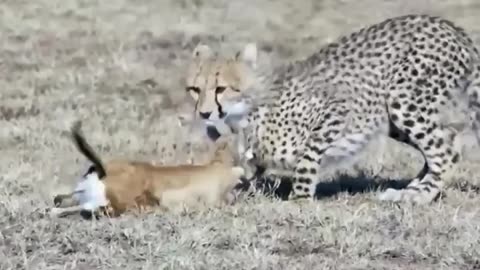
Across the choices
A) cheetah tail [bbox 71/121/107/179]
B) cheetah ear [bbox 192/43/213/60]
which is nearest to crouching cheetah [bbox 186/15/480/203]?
cheetah ear [bbox 192/43/213/60]

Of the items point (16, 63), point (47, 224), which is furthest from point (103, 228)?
point (16, 63)

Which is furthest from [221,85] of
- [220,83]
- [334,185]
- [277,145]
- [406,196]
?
[406,196]

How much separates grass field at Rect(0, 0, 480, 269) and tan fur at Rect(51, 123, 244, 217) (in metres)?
0.14

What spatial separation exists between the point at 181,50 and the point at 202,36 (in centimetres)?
74

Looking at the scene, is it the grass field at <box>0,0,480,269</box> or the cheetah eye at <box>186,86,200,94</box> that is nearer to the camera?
the grass field at <box>0,0,480,269</box>

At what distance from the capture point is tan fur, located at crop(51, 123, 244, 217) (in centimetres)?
643

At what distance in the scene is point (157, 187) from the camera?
655 centimetres

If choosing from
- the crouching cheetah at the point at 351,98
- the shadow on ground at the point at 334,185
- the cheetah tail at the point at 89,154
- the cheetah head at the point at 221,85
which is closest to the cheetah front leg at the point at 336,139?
the crouching cheetah at the point at 351,98

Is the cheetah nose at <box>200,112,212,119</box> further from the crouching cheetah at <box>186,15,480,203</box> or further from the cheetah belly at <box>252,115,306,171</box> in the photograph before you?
the cheetah belly at <box>252,115,306,171</box>

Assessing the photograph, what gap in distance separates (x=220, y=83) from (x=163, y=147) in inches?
69.7

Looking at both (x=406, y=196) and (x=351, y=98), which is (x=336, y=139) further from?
(x=406, y=196)

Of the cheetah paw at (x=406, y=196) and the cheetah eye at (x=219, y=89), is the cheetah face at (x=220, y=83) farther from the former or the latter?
the cheetah paw at (x=406, y=196)

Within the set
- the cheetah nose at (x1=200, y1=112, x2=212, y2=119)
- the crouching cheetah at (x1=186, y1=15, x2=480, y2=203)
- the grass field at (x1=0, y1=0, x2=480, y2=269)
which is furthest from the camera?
the crouching cheetah at (x1=186, y1=15, x2=480, y2=203)

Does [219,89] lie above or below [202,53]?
below
